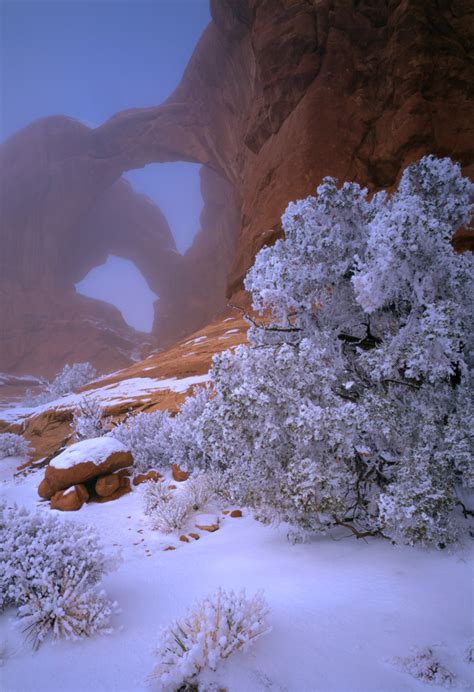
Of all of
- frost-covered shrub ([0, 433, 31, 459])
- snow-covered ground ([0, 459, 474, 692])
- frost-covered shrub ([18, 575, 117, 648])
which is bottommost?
frost-covered shrub ([0, 433, 31, 459])

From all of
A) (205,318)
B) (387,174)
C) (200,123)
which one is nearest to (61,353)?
(205,318)

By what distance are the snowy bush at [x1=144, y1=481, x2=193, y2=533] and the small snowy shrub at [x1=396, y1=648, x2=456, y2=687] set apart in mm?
3894

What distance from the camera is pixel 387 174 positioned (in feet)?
74.9

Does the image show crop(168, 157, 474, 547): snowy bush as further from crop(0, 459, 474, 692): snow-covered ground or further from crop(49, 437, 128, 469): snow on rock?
crop(49, 437, 128, 469): snow on rock

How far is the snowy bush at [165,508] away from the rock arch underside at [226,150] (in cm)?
1824

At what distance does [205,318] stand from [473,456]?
5983cm

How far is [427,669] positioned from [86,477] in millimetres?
6643

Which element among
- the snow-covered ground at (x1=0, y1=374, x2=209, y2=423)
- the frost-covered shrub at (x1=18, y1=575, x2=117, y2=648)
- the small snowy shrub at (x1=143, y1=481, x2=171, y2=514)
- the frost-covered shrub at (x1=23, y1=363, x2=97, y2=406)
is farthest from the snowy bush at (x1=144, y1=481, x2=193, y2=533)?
the frost-covered shrub at (x1=23, y1=363, x2=97, y2=406)

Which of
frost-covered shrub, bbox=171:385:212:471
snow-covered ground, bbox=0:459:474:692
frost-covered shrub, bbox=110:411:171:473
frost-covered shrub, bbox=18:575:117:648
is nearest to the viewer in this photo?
snow-covered ground, bbox=0:459:474:692

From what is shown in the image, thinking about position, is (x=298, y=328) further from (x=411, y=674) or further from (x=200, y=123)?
(x=200, y=123)

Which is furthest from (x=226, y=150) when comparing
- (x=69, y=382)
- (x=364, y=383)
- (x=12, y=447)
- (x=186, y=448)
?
(x=364, y=383)

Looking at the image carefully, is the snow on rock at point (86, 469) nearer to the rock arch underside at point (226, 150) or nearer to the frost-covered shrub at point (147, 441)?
the frost-covered shrub at point (147, 441)

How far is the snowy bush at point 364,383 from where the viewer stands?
3.51 m

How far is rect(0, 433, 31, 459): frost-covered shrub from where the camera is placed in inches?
490
